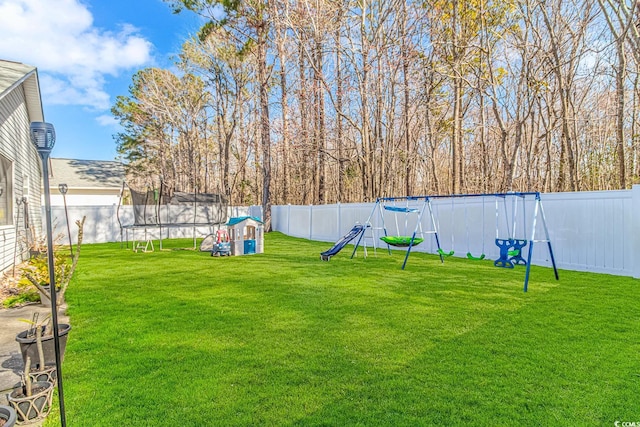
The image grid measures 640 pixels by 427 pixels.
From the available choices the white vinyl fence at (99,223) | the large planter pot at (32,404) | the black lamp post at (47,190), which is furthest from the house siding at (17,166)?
the black lamp post at (47,190)

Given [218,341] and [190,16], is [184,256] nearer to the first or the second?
[218,341]

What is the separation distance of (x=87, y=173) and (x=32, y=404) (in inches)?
832

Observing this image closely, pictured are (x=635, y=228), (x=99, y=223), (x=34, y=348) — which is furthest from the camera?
(x=99, y=223)

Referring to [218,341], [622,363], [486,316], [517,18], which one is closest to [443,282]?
[486,316]

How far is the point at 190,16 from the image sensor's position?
15523 millimetres

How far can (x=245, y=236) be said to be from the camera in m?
9.03

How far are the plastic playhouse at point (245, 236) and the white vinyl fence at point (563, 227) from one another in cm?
232

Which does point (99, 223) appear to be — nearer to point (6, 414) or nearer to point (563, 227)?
point (6, 414)

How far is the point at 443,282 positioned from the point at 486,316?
64.0 inches

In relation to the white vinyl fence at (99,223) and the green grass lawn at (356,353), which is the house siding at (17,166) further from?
the white vinyl fence at (99,223)

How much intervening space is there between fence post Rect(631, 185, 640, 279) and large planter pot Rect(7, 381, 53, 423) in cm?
686

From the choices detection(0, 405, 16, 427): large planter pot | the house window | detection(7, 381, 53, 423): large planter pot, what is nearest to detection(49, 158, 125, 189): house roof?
the house window

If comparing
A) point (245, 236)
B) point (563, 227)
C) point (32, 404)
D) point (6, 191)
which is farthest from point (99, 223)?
point (563, 227)

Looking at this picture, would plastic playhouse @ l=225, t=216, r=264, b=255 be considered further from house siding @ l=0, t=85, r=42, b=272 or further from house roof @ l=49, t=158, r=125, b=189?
house roof @ l=49, t=158, r=125, b=189
